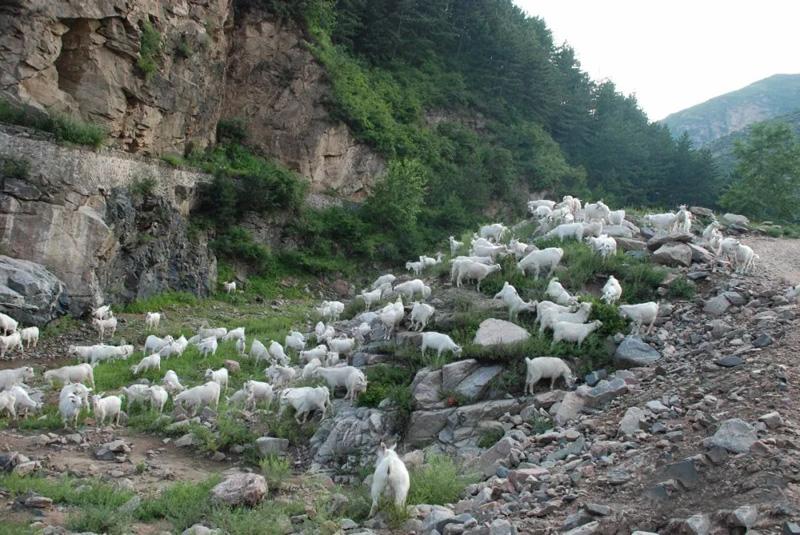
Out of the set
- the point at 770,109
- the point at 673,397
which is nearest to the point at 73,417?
the point at 673,397

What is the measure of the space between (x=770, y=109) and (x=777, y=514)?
543 ft

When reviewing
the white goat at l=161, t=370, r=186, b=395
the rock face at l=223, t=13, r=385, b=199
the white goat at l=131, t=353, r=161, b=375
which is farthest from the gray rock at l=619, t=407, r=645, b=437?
the rock face at l=223, t=13, r=385, b=199

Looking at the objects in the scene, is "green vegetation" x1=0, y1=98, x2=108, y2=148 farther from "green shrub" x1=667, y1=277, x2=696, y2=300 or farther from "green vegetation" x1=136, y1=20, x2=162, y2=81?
"green shrub" x1=667, y1=277, x2=696, y2=300

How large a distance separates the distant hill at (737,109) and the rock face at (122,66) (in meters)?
130

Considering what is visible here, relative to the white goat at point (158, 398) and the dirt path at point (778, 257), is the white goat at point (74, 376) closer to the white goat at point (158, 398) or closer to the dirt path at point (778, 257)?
the white goat at point (158, 398)

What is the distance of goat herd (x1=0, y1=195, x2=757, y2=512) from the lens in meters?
11.9

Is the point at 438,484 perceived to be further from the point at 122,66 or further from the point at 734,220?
the point at 122,66

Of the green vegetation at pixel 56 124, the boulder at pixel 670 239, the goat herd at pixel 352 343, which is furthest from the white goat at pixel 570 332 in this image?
the green vegetation at pixel 56 124

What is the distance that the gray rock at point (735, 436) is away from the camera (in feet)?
21.6

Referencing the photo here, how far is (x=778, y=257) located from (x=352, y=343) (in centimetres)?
1323

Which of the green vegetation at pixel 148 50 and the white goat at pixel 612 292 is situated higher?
the green vegetation at pixel 148 50

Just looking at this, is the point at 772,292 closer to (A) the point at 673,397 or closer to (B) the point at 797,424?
(A) the point at 673,397

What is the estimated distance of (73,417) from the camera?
12094 millimetres

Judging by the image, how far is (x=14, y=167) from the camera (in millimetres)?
20328
